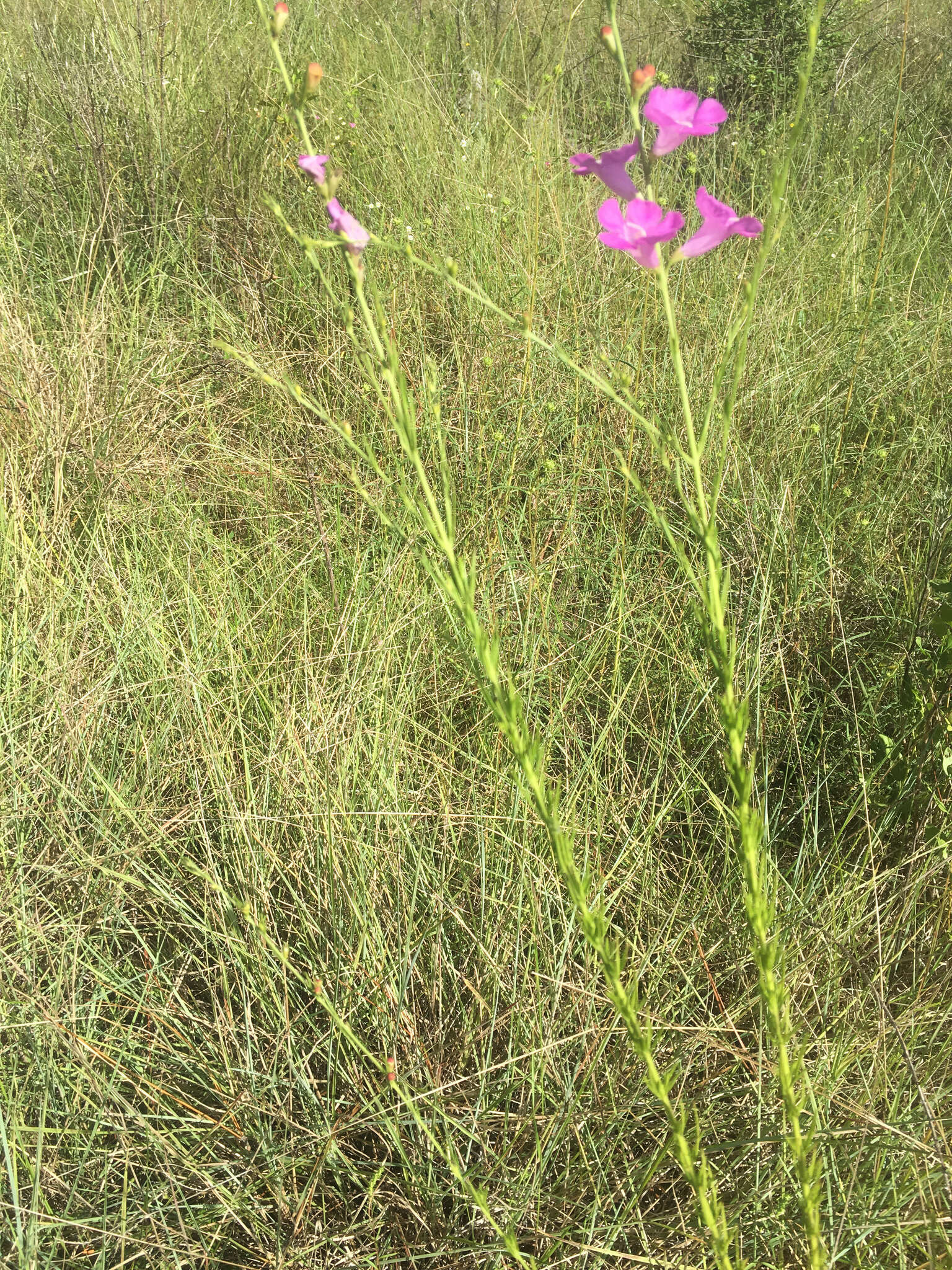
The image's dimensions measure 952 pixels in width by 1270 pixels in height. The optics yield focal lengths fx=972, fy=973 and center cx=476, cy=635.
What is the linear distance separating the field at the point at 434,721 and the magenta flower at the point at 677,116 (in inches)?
13.8

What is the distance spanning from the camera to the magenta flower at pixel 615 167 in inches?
26.5

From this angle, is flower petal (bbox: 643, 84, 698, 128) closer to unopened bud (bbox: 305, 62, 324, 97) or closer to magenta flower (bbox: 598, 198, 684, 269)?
magenta flower (bbox: 598, 198, 684, 269)

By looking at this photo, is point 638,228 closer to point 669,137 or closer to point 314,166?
point 669,137

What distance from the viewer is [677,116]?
69cm

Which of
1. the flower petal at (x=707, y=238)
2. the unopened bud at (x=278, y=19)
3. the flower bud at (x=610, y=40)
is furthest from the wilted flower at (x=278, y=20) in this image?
the flower petal at (x=707, y=238)

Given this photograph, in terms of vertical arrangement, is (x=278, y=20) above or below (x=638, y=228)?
above

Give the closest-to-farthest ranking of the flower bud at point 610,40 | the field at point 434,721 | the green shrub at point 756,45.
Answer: the flower bud at point 610,40 < the field at point 434,721 < the green shrub at point 756,45

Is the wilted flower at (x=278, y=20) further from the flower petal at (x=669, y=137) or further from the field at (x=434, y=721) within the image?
the field at (x=434, y=721)

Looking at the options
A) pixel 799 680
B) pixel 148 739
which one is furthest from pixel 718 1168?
pixel 148 739

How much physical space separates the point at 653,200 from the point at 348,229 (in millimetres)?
220

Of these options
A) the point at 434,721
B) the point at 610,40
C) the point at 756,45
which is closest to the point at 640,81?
the point at 610,40

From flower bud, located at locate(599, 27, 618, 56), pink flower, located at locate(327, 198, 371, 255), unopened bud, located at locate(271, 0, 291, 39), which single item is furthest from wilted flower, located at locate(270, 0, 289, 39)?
flower bud, located at locate(599, 27, 618, 56)

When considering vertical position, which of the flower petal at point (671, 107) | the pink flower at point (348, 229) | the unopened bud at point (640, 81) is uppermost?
the unopened bud at point (640, 81)

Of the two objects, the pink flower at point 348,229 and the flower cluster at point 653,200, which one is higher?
the flower cluster at point 653,200
